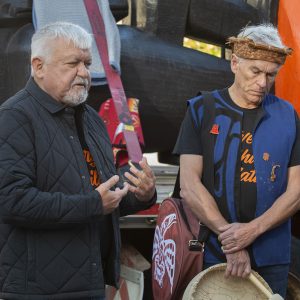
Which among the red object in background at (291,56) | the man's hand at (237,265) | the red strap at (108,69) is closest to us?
the man's hand at (237,265)

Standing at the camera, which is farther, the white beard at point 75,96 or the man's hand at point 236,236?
the man's hand at point 236,236

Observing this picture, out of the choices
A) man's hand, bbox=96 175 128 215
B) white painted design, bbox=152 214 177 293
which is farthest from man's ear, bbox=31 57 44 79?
white painted design, bbox=152 214 177 293

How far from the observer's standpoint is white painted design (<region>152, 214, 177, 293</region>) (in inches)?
100.0

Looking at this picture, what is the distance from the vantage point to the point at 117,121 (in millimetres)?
2998

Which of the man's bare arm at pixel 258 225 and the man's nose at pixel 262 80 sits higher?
the man's nose at pixel 262 80

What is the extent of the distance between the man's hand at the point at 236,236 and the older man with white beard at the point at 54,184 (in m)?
0.34

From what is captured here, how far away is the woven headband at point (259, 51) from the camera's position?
2543 millimetres

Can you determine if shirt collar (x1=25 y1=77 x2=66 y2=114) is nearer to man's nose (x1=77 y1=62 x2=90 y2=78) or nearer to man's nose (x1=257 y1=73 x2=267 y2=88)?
man's nose (x1=77 y1=62 x2=90 y2=78)

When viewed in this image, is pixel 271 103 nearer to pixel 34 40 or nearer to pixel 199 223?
pixel 199 223

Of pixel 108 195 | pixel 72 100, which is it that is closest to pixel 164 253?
pixel 108 195

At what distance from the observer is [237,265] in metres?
2.42

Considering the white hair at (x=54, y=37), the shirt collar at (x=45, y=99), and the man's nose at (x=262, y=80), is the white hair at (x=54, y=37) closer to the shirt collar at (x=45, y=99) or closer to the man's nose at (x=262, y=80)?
the shirt collar at (x=45, y=99)

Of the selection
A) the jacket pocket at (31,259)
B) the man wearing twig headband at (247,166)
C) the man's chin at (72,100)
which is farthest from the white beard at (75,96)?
the man wearing twig headband at (247,166)

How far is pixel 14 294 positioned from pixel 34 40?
692 millimetres
